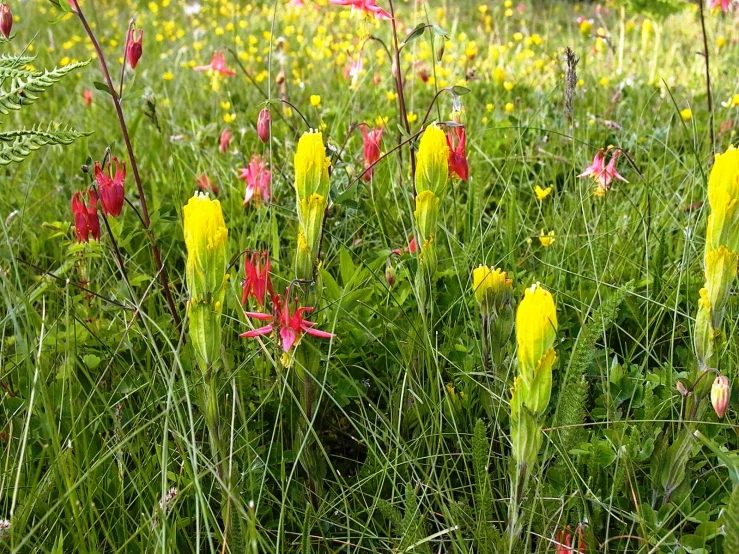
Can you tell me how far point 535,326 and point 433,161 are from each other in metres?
0.46

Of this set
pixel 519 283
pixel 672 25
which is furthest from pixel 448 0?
pixel 519 283

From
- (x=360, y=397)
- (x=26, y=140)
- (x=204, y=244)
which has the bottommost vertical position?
(x=360, y=397)

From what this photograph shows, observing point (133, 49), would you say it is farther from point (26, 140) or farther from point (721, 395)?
point (721, 395)

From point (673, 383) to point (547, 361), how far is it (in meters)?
0.73

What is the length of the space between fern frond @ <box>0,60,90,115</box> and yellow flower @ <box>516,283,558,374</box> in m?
0.92

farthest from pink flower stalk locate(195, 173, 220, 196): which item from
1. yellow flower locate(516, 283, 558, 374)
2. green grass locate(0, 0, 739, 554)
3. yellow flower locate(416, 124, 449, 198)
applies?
yellow flower locate(516, 283, 558, 374)

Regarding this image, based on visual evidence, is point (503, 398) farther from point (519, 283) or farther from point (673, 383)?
point (519, 283)

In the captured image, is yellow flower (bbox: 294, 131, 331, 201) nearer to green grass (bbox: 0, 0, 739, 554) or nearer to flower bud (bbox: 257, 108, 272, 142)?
green grass (bbox: 0, 0, 739, 554)

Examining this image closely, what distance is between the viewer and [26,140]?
4.70 ft

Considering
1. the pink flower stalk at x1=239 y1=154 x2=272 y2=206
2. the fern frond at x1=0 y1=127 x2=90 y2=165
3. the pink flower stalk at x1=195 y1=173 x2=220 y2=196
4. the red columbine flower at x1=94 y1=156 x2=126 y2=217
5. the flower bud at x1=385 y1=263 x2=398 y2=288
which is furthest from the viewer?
the pink flower stalk at x1=195 y1=173 x2=220 y2=196

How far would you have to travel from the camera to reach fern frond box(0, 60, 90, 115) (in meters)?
1.41

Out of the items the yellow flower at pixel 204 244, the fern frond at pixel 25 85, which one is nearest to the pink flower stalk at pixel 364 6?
the fern frond at pixel 25 85

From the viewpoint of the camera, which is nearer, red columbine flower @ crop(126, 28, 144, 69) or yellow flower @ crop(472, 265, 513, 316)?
yellow flower @ crop(472, 265, 513, 316)

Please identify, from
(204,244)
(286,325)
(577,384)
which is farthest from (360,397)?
(204,244)
